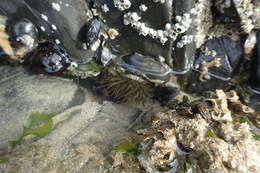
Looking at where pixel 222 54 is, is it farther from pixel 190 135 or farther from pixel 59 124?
pixel 59 124

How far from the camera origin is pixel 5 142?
2902 mm

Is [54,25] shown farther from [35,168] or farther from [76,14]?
[35,168]

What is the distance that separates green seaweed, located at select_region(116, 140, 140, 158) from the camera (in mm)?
2756

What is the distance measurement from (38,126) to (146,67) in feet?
5.36

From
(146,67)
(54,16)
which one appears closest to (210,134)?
(146,67)

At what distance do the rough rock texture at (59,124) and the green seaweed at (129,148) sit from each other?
0.12 metres

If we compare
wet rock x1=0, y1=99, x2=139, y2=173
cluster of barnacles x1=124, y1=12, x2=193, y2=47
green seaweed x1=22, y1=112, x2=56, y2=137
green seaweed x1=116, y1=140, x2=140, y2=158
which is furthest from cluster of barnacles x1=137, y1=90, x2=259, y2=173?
green seaweed x1=22, y1=112, x2=56, y2=137

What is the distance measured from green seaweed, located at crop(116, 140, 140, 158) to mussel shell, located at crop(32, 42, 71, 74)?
1488mm

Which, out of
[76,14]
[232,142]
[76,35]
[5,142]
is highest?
[76,14]

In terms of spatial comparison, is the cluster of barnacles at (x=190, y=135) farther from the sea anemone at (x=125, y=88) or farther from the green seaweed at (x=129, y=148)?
the sea anemone at (x=125, y=88)

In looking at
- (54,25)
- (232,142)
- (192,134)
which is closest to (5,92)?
(54,25)

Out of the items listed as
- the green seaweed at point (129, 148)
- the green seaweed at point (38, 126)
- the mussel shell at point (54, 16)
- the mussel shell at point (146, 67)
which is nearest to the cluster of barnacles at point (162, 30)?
the mussel shell at point (146, 67)

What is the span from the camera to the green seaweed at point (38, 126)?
301 cm

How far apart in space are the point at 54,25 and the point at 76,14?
33 cm
